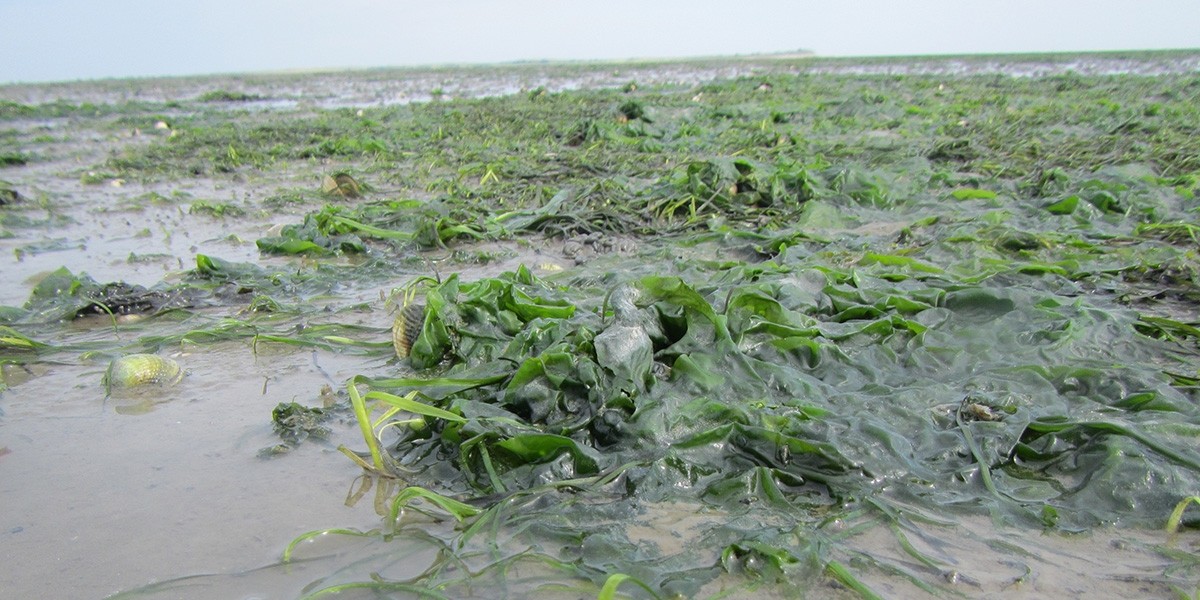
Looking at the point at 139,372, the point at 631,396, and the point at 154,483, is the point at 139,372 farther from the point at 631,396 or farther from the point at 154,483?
the point at 631,396

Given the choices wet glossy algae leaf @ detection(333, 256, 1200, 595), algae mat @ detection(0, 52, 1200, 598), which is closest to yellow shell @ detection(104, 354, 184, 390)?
algae mat @ detection(0, 52, 1200, 598)

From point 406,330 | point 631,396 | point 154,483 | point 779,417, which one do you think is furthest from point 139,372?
point 779,417

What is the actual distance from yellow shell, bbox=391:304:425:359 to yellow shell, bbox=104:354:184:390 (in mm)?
781

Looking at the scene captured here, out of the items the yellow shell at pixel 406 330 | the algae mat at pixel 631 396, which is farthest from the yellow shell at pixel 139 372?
the yellow shell at pixel 406 330

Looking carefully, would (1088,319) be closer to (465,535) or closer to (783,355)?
(783,355)

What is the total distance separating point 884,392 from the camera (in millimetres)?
2328

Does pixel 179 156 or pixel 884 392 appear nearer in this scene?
pixel 884 392

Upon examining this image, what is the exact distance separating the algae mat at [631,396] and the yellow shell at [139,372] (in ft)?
0.14

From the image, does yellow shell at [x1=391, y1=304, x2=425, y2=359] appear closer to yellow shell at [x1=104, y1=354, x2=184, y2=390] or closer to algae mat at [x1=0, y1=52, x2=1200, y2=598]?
algae mat at [x1=0, y1=52, x2=1200, y2=598]

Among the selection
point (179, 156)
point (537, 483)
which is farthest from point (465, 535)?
point (179, 156)

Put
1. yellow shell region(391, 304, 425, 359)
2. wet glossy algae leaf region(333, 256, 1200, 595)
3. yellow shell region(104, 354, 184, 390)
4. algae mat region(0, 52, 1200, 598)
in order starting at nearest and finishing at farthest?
algae mat region(0, 52, 1200, 598) < wet glossy algae leaf region(333, 256, 1200, 595) < yellow shell region(104, 354, 184, 390) < yellow shell region(391, 304, 425, 359)

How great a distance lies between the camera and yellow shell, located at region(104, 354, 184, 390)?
8.50ft

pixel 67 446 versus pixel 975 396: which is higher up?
pixel 975 396

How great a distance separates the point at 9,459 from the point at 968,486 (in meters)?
2.62
